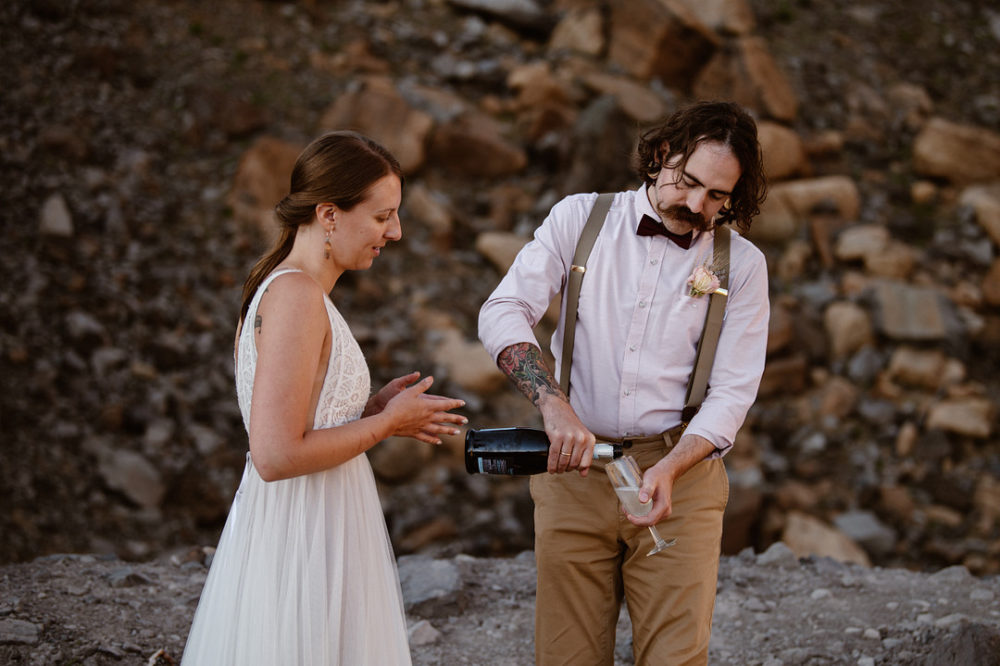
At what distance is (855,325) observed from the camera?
31.7 feet

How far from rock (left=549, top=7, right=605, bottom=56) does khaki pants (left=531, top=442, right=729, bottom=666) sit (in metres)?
9.92

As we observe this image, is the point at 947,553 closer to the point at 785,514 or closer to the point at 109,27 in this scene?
the point at 785,514

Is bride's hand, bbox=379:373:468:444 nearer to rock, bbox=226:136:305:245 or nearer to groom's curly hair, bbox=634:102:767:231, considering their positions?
groom's curly hair, bbox=634:102:767:231

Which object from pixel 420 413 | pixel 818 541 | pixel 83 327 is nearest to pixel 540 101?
pixel 83 327

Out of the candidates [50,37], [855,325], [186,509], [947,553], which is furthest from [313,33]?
[947,553]

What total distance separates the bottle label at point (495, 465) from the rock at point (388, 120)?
795 cm

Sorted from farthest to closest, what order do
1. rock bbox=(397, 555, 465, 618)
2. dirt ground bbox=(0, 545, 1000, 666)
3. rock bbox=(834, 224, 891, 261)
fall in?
rock bbox=(834, 224, 891, 261)
rock bbox=(397, 555, 465, 618)
dirt ground bbox=(0, 545, 1000, 666)

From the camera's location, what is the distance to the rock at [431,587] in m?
4.52

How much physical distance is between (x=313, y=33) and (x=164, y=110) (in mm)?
2325

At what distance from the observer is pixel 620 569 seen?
2.92 meters

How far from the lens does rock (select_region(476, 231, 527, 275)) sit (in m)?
9.73

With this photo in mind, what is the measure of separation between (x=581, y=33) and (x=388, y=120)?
3219 mm

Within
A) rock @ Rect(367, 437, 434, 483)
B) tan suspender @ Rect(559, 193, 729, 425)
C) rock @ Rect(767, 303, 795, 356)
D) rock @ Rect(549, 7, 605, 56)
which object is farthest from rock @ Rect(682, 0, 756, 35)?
tan suspender @ Rect(559, 193, 729, 425)

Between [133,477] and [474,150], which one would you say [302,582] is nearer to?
[133,477]
